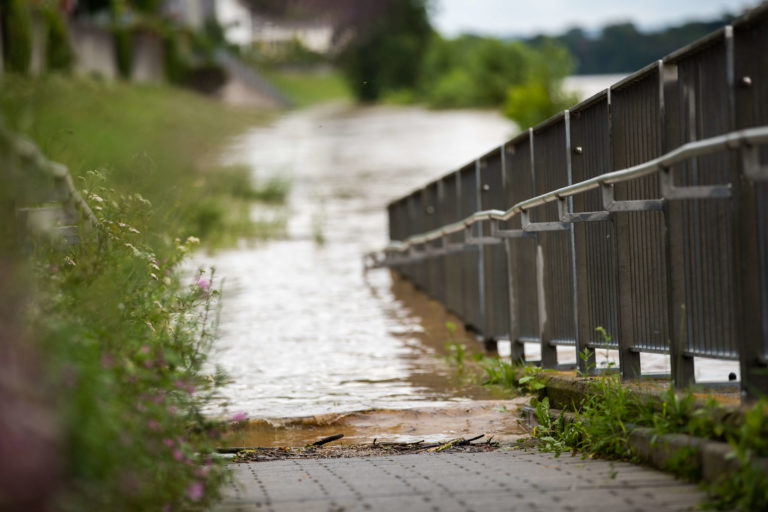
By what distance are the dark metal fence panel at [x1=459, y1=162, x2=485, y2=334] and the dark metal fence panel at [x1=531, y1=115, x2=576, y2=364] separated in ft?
8.53

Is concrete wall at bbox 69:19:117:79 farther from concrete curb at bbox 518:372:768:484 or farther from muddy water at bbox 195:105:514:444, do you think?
concrete curb at bbox 518:372:768:484

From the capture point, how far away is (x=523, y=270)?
9438 millimetres

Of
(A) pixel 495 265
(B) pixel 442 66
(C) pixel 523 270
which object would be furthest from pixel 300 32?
(B) pixel 442 66

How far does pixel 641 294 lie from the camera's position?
6113 millimetres

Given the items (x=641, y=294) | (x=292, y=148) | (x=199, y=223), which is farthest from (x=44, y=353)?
(x=292, y=148)

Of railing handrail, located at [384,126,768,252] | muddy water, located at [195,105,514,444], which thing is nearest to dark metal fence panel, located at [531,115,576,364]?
railing handrail, located at [384,126,768,252]

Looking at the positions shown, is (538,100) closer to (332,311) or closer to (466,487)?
(332,311)

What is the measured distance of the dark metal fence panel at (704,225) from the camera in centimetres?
491

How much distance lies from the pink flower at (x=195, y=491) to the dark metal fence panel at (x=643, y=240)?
2.66 meters

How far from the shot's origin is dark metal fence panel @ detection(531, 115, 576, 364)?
790 cm

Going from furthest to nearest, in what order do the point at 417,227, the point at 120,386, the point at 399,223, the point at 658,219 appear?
the point at 399,223, the point at 417,227, the point at 658,219, the point at 120,386

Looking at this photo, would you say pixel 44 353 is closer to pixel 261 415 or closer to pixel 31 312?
pixel 31 312

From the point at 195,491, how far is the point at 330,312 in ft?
36.0

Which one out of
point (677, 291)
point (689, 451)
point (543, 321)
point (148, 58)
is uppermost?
point (148, 58)
